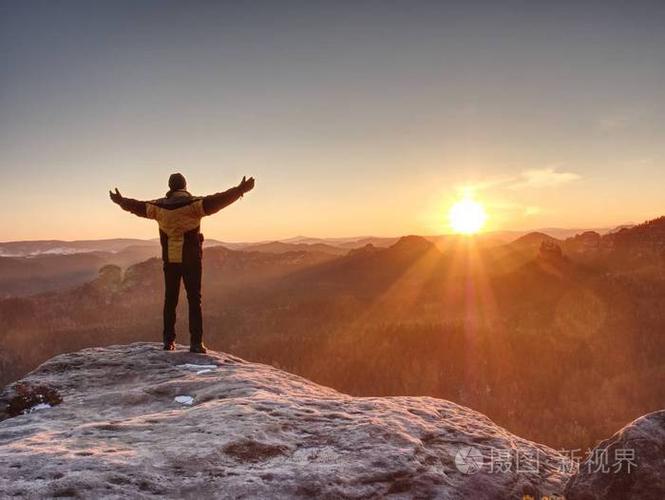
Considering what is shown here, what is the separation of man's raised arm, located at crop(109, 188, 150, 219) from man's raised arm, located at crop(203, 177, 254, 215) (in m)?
1.60

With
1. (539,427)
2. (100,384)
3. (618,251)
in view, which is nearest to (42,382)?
(100,384)

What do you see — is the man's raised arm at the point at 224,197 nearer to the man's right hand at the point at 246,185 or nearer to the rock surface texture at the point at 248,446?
the man's right hand at the point at 246,185

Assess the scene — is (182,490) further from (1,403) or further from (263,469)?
(1,403)

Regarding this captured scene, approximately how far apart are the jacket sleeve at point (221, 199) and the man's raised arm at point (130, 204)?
1611 millimetres

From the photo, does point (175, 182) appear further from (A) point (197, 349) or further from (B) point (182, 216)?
(A) point (197, 349)

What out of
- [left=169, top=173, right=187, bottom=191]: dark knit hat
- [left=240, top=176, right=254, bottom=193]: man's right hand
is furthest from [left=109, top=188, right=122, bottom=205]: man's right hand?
[left=240, top=176, right=254, bottom=193]: man's right hand

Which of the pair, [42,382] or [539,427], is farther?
[539,427]

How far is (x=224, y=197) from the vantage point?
1024 cm

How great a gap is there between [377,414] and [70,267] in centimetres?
19961

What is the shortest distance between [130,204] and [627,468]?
10.3 meters

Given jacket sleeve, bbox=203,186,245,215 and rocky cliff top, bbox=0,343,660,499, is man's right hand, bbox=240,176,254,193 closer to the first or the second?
jacket sleeve, bbox=203,186,245,215

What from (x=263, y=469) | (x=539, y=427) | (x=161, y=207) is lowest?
(x=539, y=427)

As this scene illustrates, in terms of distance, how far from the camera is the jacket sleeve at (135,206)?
35.4 ft

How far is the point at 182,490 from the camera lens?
165 inches
